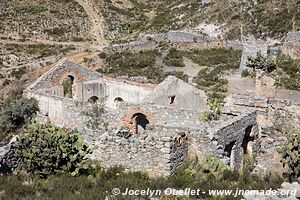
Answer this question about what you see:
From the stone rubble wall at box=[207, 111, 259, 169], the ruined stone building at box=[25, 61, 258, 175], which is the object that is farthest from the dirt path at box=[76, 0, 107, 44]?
the stone rubble wall at box=[207, 111, 259, 169]

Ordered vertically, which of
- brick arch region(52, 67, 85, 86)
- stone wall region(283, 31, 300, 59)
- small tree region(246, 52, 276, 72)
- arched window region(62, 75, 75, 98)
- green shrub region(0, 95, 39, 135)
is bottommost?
green shrub region(0, 95, 39, 135)

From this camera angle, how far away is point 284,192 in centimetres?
847

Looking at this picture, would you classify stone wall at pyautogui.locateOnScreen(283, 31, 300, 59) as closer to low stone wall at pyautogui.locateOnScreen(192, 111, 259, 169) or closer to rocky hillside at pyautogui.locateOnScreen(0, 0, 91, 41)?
low stone wall at pyautogui.locateOnScreen(192, 111, 259, 169)

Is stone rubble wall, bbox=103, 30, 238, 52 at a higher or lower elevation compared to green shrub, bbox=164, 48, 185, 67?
higher

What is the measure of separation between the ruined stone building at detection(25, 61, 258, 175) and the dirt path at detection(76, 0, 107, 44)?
42.0 m

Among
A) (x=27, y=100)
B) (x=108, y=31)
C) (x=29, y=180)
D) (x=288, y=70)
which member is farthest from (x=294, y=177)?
(x=108, y=31)

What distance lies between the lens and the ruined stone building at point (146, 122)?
11836mm

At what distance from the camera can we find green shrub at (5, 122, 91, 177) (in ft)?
38.6

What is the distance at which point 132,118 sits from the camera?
17.5 meters

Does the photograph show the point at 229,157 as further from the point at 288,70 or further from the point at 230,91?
the point at 288,70

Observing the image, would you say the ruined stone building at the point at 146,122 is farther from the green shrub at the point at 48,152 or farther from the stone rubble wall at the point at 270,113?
the green shrub at the point at 48,152

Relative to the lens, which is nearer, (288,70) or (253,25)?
(288,70)

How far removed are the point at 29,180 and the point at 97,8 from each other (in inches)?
2829

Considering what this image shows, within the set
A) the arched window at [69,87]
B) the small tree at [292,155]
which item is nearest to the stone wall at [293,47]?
the arched window at [69,87]
